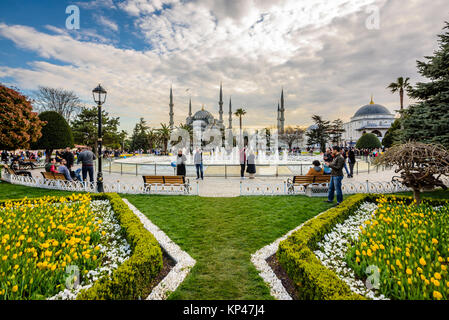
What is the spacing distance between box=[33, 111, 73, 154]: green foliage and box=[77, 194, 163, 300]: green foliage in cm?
2294

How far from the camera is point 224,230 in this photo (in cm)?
551

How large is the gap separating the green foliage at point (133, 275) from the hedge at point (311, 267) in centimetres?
209

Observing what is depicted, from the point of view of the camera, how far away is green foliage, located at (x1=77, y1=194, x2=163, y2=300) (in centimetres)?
265

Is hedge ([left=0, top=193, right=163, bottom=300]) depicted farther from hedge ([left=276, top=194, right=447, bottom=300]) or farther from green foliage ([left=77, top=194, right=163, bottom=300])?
hedge ([left=276, top=194, right=447, bottom=300])

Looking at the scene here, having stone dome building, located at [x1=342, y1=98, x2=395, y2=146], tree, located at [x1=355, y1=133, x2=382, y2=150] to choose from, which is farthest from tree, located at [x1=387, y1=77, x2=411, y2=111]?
stone dome building, located at [x1=342, y1=98, x2=395, y2=146]

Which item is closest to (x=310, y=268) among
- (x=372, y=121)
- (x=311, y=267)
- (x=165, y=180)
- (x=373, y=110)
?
(x=311, y=267)

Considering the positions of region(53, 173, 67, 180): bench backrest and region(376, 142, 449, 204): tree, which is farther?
region(53, 173, 67, 180): bench backrest

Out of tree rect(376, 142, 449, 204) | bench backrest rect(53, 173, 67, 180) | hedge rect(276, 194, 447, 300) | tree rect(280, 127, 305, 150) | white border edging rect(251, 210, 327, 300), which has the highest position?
tree rect(280, 127, 305, 150)

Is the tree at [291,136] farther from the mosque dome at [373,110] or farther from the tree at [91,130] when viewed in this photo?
the tree at [91,130]

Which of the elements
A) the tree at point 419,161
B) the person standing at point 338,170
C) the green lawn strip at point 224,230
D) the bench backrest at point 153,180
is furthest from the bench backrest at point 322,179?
the bench backrest at point 153,180

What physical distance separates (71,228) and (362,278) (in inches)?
207

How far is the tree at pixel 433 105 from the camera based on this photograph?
30.7ft

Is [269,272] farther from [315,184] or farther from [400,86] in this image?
[400,86]

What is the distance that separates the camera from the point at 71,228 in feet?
14.8
